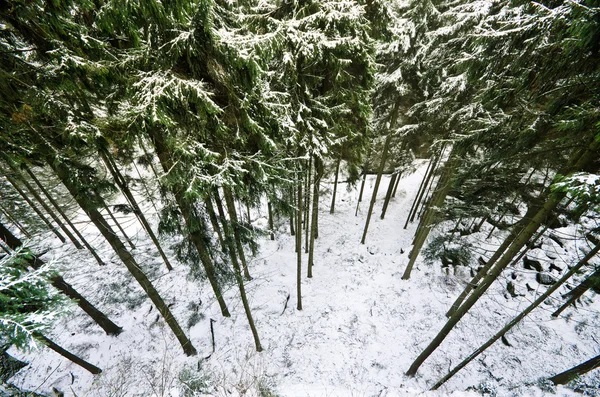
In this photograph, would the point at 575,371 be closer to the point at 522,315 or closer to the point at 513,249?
the point at 522,315

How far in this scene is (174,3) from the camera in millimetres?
2889

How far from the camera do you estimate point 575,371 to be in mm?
6391

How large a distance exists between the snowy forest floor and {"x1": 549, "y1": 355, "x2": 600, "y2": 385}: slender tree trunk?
0.73 ft


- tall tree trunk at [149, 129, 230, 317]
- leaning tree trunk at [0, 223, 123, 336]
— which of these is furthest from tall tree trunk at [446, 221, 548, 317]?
leaning tree trunk at [0, 223, 123, 336]

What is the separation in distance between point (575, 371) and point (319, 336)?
7.89 m

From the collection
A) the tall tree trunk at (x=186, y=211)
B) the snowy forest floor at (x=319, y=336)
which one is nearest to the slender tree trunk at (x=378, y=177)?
the snowy forest floor at (x=319, y=336)

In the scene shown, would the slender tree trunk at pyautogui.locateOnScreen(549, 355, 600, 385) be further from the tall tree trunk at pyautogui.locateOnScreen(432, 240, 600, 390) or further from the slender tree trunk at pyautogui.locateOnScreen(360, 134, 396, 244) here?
the slender tree trunk at pyautogui.locateOnScreen(360, 134, 396, 244)

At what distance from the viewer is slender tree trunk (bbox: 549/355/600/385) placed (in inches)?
230

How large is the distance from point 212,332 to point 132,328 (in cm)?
Result: 377

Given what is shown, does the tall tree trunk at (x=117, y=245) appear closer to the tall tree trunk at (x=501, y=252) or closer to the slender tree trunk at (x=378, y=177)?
the tall tree trunk at (x=501, y=252)

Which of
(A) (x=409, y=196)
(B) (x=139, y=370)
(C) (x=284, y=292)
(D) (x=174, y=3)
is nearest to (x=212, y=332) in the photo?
(B) (x=139, y=370)

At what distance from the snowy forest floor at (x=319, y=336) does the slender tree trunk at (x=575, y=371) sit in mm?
223

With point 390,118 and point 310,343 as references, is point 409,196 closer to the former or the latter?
point 390,118

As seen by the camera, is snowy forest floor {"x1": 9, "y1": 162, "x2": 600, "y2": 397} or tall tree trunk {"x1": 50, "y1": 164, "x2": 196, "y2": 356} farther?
snowy forest floor {"x1": 9, "y1": 162, "x2": 600, "y2": 397}
